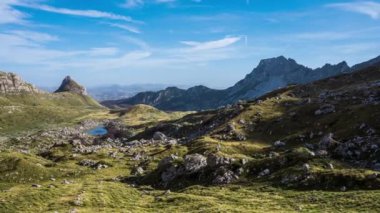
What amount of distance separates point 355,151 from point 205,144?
147 ft

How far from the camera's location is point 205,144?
126 m

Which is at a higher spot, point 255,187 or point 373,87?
point 373,87

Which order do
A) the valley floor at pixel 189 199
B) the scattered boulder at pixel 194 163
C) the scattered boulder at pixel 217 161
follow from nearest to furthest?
the valley floor at pixel 189 199, the scattered boulder at pixel 217 161, the scattered boulder at pixel 194 163

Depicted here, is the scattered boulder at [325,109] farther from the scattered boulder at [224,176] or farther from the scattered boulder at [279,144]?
the scattered boulder at [224,176]

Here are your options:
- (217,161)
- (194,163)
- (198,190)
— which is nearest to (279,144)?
(217,161)

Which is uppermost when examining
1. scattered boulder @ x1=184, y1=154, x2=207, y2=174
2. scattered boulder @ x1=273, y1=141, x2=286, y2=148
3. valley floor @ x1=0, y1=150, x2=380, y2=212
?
scattered boulder @ x1=273, y1=141, x2=286, y2=148

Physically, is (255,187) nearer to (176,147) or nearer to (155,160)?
(155,160)

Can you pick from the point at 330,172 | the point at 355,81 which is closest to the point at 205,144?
the point at 330,172

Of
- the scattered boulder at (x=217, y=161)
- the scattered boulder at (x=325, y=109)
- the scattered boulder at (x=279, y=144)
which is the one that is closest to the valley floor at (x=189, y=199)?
the scattered boulder at (x=217, y=161)

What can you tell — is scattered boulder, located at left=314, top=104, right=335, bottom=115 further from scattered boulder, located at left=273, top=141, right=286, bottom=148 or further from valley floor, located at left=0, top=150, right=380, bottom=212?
valley floor, located at left=0, top=150, right=380, bottom=212

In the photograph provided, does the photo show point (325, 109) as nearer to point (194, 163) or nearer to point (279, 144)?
point (279, 144)

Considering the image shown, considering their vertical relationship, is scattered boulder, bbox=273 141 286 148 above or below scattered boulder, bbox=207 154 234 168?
above

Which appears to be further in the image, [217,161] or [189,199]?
[217,161]

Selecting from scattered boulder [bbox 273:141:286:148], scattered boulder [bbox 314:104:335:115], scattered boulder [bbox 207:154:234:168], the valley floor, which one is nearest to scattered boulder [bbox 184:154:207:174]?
scattered boulder [bbox 207:154:234:168]
